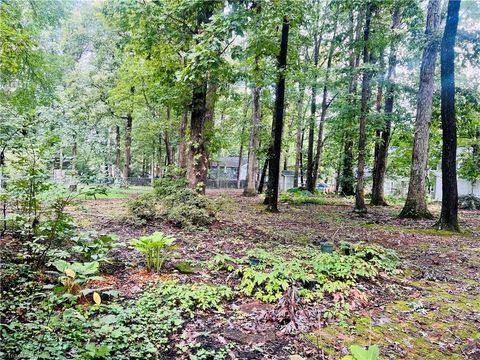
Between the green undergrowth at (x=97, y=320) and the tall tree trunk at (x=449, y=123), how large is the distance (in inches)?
293

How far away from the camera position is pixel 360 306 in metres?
3.69

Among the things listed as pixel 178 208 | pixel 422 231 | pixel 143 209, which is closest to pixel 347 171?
pixel 422 231

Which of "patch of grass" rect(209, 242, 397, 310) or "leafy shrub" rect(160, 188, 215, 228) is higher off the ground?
"leafy shrub" rect(160, 188, 215, 228)

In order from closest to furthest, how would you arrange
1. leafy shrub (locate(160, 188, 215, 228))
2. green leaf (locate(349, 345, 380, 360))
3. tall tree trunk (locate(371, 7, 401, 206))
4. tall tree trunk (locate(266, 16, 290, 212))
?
green leaf (locate(349, 345, 380, 360))
leafy shrub (locate(160, 188, 215, 228))
tall tree trunk (locate(266, 16, 290, 212))
tall tree trunk (locate(371, 7, 401, 206))

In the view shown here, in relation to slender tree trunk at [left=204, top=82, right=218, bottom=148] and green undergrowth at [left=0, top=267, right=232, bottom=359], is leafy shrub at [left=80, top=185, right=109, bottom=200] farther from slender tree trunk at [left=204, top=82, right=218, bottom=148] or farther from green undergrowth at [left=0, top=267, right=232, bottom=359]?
slender tree trunk at [left=204, top=82, right=218, bottom=148]

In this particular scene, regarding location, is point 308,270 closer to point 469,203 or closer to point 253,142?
point 253,142

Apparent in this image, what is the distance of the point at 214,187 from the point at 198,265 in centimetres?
2970

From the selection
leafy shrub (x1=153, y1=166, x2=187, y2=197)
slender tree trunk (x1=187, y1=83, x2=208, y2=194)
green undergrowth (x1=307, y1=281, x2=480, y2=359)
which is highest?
slender tree trunk (x1=187, y1=83, x2=208, y2=194)

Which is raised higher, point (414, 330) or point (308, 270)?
point (308, 270)

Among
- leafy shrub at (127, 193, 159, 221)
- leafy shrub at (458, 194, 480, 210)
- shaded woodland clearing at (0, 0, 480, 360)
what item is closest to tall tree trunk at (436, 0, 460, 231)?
shaded woodland clearing at (0, 0, 480, 360)

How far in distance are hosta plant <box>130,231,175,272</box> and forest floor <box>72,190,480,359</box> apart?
6.0 inches

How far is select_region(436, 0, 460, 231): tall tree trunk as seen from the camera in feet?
27.2

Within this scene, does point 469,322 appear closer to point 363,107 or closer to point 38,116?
point 38,116

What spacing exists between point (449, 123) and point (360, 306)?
6.97 m
